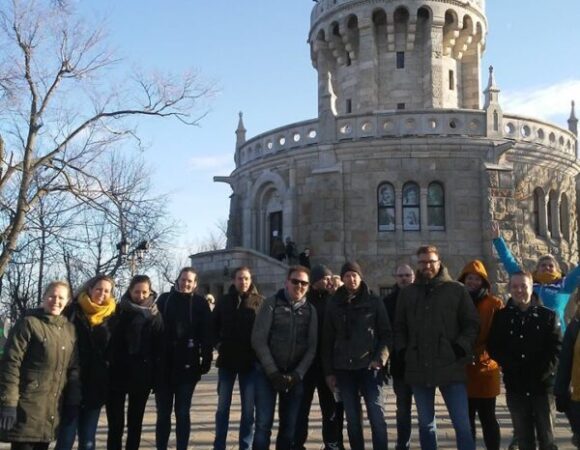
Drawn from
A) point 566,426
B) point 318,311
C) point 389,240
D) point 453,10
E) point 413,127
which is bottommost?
point 566,426

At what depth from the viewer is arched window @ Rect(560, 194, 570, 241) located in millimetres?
23250

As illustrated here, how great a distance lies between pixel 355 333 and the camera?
6.04m

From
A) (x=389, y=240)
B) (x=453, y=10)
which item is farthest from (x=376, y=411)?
(x=453, y=10)

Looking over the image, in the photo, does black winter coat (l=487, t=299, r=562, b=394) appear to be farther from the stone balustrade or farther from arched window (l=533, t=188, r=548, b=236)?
arched window (l=533, t=188, r=548, b=236)

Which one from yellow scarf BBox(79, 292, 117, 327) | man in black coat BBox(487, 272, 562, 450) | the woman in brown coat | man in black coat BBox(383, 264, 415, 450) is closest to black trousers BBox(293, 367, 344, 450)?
man in black coat BBox(383, 264, 415, 450)

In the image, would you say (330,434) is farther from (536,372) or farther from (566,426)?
(566,426)

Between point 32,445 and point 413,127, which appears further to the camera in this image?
point 413,127

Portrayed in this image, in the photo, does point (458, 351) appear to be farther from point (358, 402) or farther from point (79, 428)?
point (79, 428)

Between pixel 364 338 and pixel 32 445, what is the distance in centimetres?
295

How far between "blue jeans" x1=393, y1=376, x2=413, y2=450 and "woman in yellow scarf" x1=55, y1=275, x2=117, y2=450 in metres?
2.82

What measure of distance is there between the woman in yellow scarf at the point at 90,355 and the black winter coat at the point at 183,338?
652 mm

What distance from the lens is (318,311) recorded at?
671 cm

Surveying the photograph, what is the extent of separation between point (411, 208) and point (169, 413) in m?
15.5

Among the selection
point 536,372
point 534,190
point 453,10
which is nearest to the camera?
point 536,372
